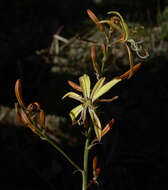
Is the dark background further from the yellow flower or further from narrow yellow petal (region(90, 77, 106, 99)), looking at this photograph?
narrow yellow petal (region(90, 77, 106, 99))

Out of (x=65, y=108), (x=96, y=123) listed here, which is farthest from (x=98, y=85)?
(x=65, y=108)

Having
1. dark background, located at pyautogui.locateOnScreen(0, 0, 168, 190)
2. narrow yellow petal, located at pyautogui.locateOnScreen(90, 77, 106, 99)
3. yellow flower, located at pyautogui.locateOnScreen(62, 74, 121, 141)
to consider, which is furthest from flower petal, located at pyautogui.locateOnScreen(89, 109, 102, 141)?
dark background, located at pyautogui.locateOnScreen(0, 0, 168, 190)

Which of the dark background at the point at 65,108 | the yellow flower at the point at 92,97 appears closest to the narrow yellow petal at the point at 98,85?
the yellow flower at the point at 92,97

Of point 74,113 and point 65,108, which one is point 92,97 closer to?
point 74,113

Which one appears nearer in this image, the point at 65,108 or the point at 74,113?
the point at 74,113

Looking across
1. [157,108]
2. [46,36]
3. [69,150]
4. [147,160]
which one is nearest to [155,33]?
Result: [157,108]

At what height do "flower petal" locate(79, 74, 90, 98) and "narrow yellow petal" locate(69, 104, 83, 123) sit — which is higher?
"flower petal" locate(79, 74, 90, 98)

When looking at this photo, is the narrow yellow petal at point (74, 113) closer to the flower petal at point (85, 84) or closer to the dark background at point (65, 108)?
the flower petal at point (85, 84)

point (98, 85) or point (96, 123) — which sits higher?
point (98, 85)

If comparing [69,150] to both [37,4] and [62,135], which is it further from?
[37,4]
